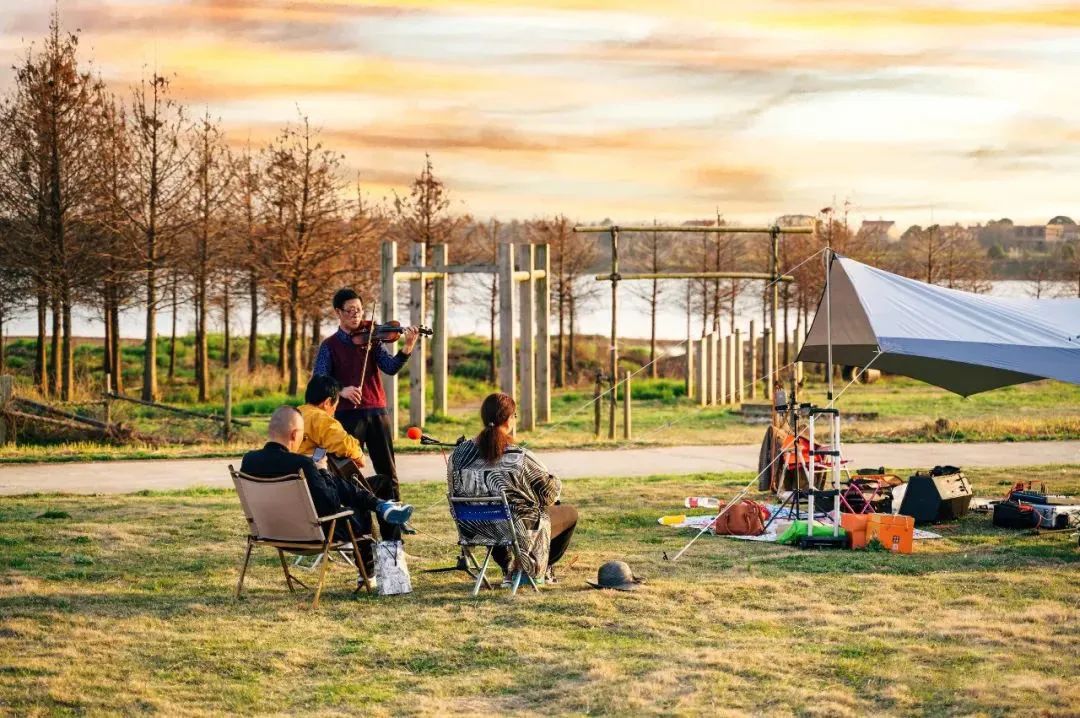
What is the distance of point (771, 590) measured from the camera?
882 centimetres

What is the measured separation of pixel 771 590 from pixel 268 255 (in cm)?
2384

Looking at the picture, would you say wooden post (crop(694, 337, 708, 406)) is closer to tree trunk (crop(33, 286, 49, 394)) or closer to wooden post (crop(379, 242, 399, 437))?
wooden post (crop(379, 242, 399, 437))

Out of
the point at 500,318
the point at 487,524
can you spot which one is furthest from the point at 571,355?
the point at 487,524

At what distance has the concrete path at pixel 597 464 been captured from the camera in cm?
1467

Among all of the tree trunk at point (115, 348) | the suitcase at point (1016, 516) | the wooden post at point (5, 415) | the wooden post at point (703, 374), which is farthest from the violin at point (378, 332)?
the tree trunk at point (115, 348)

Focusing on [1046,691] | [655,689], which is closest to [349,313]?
[655,689]

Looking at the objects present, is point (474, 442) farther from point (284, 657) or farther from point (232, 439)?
point (232, 439)

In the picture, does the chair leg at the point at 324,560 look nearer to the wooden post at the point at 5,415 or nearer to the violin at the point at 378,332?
the violin at the point at 378,332

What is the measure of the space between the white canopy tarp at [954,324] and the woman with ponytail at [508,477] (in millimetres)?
3477

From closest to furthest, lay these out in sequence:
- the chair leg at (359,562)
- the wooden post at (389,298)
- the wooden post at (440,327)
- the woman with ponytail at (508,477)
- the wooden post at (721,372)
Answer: the chair leg at (359,562), the woman with ponytail at (508,477), the wooden post at (389,298), the wooden post at (440,327), the wooden post at (721,372)

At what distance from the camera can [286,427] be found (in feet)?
27.1

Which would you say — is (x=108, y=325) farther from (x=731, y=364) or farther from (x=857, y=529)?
(x=857, y=529)

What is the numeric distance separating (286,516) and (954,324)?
612cm

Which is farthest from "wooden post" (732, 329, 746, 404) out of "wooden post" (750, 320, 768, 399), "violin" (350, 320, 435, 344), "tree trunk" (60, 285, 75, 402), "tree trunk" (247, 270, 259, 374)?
"violin" (350, 320, 435, 344)
